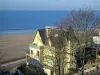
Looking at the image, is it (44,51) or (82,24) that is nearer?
(82,24)

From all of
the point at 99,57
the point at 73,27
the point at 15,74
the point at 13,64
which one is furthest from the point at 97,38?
A: the point at 13,64

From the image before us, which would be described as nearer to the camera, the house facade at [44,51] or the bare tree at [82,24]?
the bare tree at [82,24]

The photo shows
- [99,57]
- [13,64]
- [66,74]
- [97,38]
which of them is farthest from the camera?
[13,64]

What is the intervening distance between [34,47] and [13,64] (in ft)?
30.8

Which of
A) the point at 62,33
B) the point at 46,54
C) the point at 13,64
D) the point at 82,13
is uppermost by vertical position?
the point at 82,13

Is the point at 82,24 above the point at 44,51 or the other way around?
above

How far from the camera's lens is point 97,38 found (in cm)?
3462

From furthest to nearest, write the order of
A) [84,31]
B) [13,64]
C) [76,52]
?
[13,64]
[76,52]
[84,31]

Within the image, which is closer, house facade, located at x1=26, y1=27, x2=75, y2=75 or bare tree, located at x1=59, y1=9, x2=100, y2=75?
bare tree, located at x1=59, y1=9, x2=100, y2=75

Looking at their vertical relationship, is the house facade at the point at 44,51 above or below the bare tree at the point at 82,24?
below

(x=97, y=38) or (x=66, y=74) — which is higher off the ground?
(x=97, y=38)

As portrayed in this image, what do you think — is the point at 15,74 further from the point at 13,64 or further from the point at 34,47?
the point at 13,64

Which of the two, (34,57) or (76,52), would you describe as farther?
(34,57)

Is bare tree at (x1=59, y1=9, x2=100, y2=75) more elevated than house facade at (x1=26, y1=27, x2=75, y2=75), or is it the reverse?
bare tree at (x1=59, y1=9, x2=100, y2=75)
